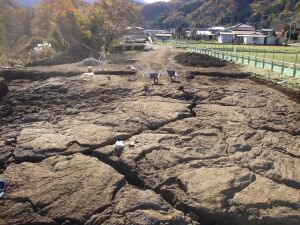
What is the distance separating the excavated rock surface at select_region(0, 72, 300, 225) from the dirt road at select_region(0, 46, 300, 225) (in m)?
0.02

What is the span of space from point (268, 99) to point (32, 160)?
10282 millimetres

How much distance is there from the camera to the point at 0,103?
1401 cm

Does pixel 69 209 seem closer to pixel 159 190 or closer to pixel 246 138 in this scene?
pixel 159 190

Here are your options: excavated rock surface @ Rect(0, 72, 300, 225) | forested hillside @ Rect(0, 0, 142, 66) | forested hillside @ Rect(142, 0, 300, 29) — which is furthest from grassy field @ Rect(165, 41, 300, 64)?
forested hillside @ Rect(142, 0, 300, 29)

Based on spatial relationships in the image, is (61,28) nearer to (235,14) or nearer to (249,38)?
(249,38)

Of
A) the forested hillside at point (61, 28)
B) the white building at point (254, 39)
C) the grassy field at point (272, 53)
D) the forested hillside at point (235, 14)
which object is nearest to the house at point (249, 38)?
the white building at point (254, 39)

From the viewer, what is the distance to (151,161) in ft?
26.7

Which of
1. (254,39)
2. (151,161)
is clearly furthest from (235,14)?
(151,161)

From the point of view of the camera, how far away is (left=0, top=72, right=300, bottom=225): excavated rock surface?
6.40m

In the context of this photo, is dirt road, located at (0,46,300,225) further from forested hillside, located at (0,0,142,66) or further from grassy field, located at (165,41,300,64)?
forested hillside, located at (0,0,142,66)

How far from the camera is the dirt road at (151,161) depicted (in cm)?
640

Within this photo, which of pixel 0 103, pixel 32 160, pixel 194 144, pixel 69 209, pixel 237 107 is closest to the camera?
pixel 69 209

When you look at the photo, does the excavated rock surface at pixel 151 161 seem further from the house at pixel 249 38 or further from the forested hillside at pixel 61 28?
the house at pixel 249 38

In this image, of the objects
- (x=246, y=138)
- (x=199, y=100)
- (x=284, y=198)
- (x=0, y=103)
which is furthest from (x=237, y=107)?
(x=0, y=103)
